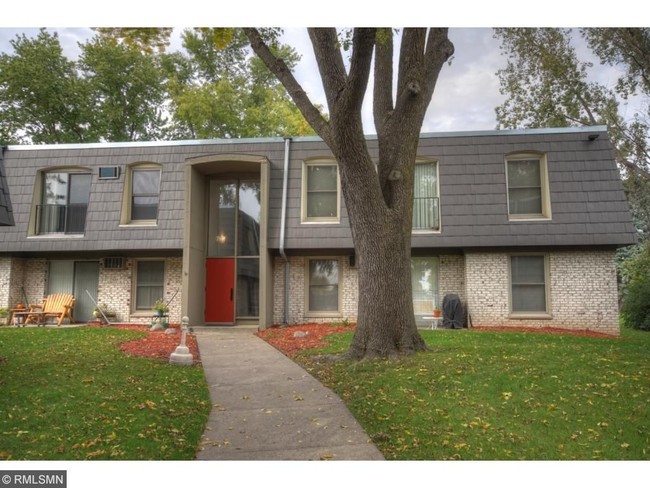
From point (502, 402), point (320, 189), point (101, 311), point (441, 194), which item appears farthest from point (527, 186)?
point (101, 311)

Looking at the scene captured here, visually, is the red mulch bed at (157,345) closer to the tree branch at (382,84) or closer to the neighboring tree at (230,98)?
the tree branch at (382,84)

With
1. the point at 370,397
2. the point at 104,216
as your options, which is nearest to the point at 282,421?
the point at 370,397

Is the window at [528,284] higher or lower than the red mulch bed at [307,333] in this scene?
higher

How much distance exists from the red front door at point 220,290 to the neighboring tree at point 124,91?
16.1 metres

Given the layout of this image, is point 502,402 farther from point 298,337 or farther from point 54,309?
point 54,309

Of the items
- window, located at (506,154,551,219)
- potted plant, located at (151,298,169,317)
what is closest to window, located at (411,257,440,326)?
window, located at (506,154,551,219)

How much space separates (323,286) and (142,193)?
20.9 ft

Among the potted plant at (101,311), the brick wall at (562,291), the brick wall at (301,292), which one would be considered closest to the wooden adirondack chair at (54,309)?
the potted plant at (101,311)

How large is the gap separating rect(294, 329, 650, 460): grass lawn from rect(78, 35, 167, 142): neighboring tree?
957 inches

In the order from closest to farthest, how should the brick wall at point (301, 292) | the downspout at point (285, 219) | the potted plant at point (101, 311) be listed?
the downspout at point (285, 219)
the brick wall at point (301, 292)
the potted plant at point (101, 311)

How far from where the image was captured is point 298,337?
1163 cm

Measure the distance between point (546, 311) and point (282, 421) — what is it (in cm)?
1104

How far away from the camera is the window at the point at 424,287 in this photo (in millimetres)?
14812

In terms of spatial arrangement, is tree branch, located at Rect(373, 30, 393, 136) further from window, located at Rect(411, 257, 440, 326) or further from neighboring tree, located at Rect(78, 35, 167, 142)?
neighboring tree, located at Rect(78, 35, 167, 142)
